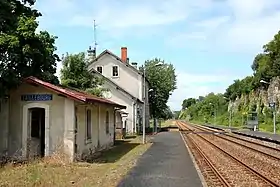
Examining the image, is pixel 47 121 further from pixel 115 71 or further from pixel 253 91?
pixel 253 91

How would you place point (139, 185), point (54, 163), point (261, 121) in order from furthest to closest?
point (261, 121)
point (54, 163)
point (139, 185)

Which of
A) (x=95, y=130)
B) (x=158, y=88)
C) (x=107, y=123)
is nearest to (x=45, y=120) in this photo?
(x=95, y=130)

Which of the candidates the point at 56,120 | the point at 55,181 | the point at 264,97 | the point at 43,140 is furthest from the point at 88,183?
the point at 264,97

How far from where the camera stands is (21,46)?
18.0 meters

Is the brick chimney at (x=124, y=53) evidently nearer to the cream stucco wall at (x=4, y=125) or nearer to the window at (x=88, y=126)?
the window at (x=88, y=126)

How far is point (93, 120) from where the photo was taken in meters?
21.6

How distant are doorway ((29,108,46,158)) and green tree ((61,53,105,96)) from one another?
1489 cm

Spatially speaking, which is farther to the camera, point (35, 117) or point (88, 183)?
point (35, 117)

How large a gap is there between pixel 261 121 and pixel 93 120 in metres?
48.9

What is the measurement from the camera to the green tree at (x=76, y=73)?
35.3 meters

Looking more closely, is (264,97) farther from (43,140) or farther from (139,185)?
(139,185)

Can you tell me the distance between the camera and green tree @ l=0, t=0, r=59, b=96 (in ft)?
55.1

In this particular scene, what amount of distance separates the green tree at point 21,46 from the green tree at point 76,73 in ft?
46.6

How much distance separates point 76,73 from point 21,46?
58.9ft
